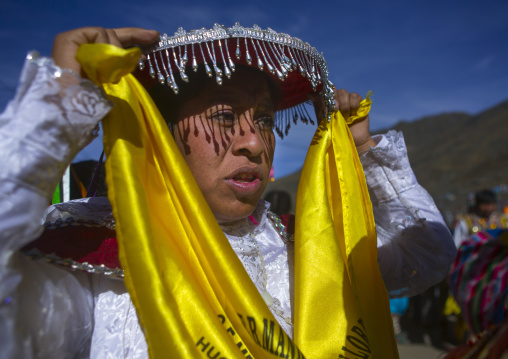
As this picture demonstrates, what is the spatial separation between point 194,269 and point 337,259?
531 mm

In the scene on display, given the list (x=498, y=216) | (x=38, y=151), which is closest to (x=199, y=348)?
(x=38, y=151)

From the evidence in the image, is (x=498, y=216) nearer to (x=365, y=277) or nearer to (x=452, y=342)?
(x=452, y=342)

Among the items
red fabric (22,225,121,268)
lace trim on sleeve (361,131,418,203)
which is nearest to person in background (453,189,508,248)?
lace trim on sleeve (361,131,418,203)

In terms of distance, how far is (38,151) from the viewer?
0.97 meters

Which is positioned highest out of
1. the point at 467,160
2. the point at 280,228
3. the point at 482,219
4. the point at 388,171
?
the point at 467,160

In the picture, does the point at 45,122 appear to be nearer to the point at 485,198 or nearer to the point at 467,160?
the point at 485,198

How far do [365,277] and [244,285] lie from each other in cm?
55

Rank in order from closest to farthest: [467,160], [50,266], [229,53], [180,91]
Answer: [50,266], [229,53], [180,91], [467,160]

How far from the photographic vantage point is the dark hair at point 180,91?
1507 mm

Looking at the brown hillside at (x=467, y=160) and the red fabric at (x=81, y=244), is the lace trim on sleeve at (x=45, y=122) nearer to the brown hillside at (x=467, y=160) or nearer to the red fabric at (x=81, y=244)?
the red fabric at (x=81, y=244)

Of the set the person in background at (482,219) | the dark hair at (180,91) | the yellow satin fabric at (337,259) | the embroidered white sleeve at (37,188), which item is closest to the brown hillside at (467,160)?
the person in background at (482,219)

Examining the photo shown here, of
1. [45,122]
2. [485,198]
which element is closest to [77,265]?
[45,122]

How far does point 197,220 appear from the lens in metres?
1.24

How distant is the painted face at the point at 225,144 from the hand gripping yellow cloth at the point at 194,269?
0.18m
